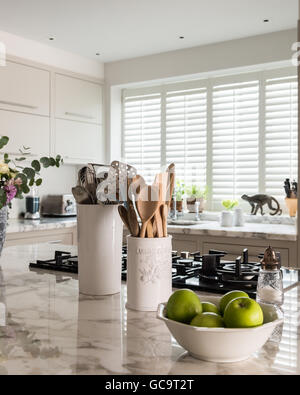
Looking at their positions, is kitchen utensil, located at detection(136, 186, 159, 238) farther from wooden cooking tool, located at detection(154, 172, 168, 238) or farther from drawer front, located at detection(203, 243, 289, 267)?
drawer front, located at detection(203, 243, 289, 267)

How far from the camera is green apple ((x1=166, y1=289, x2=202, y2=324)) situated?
2.90 feet

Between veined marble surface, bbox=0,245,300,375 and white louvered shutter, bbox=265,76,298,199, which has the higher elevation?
white louvered shutter, bbox=265,76,298,199

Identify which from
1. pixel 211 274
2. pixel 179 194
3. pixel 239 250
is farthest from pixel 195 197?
pixel 211 274

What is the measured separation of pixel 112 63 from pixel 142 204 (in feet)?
13.0

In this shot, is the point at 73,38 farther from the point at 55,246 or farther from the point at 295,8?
the point at 55,246

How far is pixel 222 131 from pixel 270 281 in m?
3.38

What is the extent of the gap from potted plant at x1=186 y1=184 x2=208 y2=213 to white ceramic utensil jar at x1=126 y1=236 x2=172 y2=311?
10.5 ft

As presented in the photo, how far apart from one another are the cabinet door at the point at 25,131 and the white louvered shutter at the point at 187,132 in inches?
49.8

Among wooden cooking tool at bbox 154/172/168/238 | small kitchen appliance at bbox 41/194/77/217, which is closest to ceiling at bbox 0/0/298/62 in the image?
small kitchen appliance at bbox 41/194/77/217

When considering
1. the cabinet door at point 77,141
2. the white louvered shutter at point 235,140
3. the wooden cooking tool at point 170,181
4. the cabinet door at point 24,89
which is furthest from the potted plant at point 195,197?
the wooden cooking tool at point 170,181

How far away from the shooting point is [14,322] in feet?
3.58

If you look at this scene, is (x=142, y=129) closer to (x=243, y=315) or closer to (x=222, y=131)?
(x=222, y=131)

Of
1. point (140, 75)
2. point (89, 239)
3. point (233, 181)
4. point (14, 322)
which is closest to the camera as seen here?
point (14, 322)
